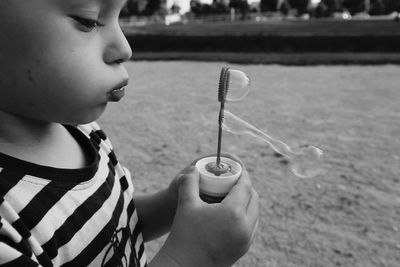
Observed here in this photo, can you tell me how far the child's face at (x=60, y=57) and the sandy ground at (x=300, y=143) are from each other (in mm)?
1263

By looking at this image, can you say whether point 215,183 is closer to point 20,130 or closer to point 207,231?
point 207,231

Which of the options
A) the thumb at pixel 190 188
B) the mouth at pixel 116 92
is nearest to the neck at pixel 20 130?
the mouth at pixel 116 92

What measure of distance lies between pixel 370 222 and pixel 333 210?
18 centimetres

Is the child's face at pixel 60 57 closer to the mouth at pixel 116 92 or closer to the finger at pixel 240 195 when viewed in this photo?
the mouth at pixel 116 92

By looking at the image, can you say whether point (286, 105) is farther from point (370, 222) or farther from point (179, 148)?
point (370, 222)

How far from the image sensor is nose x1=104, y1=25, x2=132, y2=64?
25.0 inches

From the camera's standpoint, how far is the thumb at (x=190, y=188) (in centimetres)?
71

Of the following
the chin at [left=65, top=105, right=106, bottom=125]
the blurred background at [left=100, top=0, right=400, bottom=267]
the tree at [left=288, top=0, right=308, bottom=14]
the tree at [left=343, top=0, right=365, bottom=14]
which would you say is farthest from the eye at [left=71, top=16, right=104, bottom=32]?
the tree at [left=343, top=0, right=365, bottom=14]

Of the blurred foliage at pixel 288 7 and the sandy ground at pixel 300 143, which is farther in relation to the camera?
the blurred foliage at pixel 288 7

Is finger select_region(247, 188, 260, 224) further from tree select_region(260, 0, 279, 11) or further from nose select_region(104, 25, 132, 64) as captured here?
tree select_region(260, 0, 279, 11)

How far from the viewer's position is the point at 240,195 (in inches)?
28.5

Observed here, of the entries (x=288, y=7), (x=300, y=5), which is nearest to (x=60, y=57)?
(x=300, y=5)

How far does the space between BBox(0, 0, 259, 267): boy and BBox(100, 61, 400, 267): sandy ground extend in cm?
106

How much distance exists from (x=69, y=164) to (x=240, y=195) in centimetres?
31
